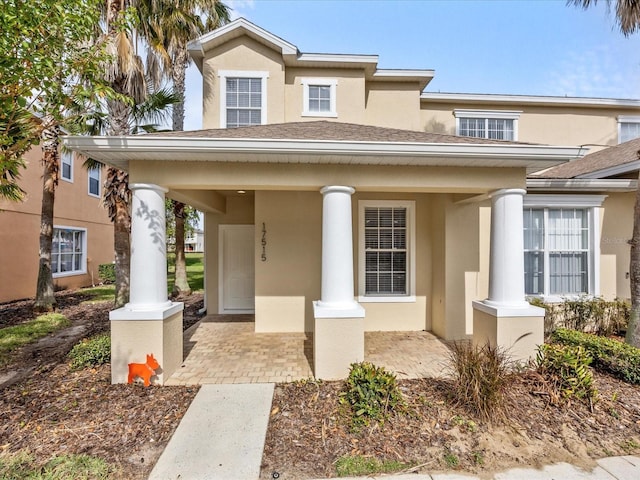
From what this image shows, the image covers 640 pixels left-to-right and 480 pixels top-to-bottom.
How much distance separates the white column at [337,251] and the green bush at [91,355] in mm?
3853

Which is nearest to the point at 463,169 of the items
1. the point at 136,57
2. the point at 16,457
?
the point at 16,457

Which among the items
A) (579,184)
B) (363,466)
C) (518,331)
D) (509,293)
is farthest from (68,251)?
(579,184)

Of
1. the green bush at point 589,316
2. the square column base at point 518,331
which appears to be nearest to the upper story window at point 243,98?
the square column base at point 518,331

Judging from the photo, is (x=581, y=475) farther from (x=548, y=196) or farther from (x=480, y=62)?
(x=480, y=62)

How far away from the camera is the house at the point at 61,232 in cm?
1148

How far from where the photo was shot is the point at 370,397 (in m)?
3.92

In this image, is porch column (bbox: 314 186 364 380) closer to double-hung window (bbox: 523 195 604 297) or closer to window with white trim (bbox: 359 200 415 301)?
window with white trim (bbox: 359 200 415 301)

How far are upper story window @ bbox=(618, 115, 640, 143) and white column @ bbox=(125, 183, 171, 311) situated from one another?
46.8 feet

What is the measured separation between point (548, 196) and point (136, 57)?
11.0 m

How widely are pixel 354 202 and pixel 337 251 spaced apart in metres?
2.78

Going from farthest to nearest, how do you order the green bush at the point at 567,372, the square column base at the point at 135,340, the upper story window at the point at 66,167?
1. the upper story window at the point at 66,167
2. the square column base at the point at 135,340
3. the green bush at the point at 567,372

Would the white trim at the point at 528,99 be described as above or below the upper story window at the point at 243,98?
above

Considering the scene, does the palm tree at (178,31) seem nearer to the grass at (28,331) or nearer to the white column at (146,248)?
the grass at (28,331)

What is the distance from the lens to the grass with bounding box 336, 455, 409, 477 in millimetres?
3119
